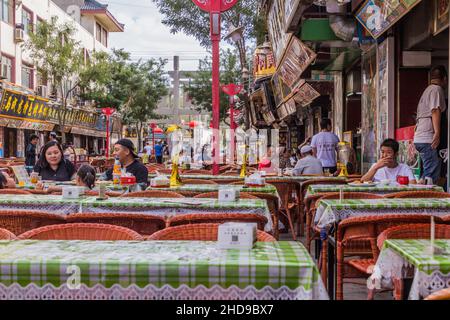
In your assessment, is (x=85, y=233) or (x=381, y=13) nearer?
(x=85, y=233)

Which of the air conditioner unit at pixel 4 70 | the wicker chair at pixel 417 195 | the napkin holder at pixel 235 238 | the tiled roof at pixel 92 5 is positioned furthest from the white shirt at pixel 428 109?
the tiled roof at pixel 92 5

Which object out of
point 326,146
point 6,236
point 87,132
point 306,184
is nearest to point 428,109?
point 306,184

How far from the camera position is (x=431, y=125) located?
30.6 ft

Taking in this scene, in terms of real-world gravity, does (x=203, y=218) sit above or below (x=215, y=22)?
below

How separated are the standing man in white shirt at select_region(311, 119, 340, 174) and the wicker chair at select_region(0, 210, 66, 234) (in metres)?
9.23

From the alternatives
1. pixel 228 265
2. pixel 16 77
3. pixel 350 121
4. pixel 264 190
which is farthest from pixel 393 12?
pixel 16 77

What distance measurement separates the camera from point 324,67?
1888 cm

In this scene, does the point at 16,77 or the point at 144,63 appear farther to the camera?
the point at 144,63

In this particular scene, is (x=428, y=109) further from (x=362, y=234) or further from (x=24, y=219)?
(x=24, y=219)

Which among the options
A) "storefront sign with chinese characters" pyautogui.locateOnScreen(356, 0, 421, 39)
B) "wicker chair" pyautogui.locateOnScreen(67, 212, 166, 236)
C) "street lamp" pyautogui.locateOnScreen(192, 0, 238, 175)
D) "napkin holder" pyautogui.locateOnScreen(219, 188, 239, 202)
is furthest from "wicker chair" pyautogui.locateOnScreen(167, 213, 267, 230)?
"street lamp" pyautogui.locateOnScreen(192, 0, 238, 175)

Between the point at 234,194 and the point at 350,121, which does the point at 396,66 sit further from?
the point at 234,194

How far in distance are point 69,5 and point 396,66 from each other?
38.8m

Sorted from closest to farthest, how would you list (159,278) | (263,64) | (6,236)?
1. (159,278)
2. (6,236)
3. (263,64)

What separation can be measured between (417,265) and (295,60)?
47.3ft
